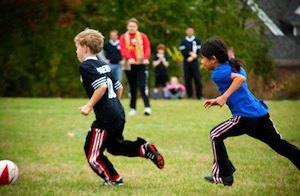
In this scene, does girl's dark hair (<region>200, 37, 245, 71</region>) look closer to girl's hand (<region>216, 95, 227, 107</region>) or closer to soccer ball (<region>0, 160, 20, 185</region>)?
girl's hand (<region>216, 95, 227, 107</region>)

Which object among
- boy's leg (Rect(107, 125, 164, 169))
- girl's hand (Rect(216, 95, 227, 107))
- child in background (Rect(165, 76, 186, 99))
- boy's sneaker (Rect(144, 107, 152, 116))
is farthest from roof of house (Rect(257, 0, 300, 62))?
girl's hand (Rect(216, 95, 227, 107))

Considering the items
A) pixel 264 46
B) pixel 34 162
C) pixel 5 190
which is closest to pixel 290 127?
pixel 34 162

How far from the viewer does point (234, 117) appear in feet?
18.4

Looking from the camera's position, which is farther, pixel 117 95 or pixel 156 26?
pixel 156 26

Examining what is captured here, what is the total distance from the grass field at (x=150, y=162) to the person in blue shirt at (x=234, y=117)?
337 mm

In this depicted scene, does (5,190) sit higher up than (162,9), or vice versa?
(5,190)

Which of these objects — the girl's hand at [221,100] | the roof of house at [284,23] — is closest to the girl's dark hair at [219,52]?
the girl's hand at [221,100]

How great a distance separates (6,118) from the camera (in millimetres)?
13875

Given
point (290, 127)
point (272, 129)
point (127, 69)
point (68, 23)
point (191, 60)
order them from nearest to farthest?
point (272, 129) < point (290, 127) < point (127, 69) < point (191, 60) < point (68, 23)

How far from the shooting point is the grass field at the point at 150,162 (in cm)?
603

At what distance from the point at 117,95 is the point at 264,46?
85.7 ft

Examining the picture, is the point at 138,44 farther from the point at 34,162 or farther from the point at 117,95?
the point at 117,95

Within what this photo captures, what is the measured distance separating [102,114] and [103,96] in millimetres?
187

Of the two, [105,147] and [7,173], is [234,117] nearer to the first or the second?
[105,147]
